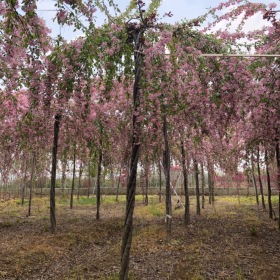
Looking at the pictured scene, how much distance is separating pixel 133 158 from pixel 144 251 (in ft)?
14.3

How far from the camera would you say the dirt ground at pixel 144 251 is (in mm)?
6320

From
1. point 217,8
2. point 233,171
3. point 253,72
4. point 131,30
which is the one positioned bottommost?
point 233,171

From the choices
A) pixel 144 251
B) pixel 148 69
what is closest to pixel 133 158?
pixel 148 69

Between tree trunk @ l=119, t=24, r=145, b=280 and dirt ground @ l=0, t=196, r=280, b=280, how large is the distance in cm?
177

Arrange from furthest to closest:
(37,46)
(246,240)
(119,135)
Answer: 1. (119,135)
2. (246,240)
3. (37,46)

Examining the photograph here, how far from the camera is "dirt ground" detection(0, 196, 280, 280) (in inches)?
249

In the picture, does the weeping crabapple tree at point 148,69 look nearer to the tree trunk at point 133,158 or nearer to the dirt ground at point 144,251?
the tree trunk at point 133,158

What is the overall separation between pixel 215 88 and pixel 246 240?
19.4ft

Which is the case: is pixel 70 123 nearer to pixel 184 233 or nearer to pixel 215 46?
pixel 184 233

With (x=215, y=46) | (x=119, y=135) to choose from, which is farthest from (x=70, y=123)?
(x=215, y=46)

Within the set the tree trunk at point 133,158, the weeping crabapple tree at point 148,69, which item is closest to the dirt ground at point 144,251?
the tree trunk at point 133,158

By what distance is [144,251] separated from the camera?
7.88 m

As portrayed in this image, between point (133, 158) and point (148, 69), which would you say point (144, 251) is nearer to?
point (133, 158)

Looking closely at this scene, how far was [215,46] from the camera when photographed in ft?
17.6
